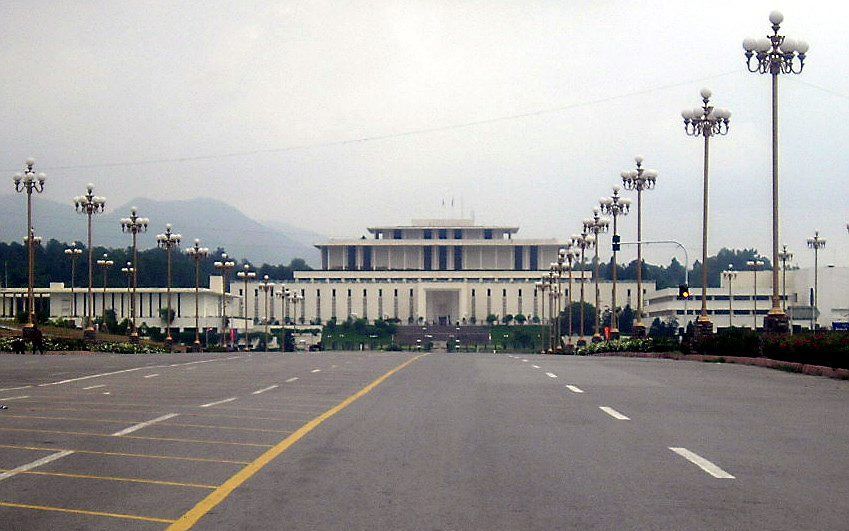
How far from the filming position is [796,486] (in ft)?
34.1

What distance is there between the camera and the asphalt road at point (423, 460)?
888cm

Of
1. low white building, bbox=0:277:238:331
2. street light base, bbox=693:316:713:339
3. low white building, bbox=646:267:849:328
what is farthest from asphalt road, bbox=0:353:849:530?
low white building, bbox=0:277:238:331

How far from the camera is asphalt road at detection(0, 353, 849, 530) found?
8875mm

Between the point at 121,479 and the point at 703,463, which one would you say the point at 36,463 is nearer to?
the point at 121,479

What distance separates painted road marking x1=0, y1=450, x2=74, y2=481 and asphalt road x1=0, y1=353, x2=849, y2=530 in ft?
0.10

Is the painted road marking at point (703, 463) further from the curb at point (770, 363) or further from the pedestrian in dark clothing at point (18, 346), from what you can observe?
the pedestrian in dark clothing at point (18, 346)

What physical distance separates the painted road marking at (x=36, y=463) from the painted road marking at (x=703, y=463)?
20.6 ft

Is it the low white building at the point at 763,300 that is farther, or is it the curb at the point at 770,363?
the low white building at the point at 763,300

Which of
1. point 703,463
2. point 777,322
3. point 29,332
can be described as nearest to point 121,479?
point 703,463

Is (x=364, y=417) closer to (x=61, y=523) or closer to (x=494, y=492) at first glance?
(x=494, y=492)

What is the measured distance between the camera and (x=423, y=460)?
11984 mm

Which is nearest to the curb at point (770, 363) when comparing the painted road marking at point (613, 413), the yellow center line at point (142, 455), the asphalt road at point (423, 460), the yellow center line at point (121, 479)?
the asphalt road at point (423, 460)

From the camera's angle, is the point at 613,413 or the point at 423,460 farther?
the point at 613,413

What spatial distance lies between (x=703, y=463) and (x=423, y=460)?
2743mm
